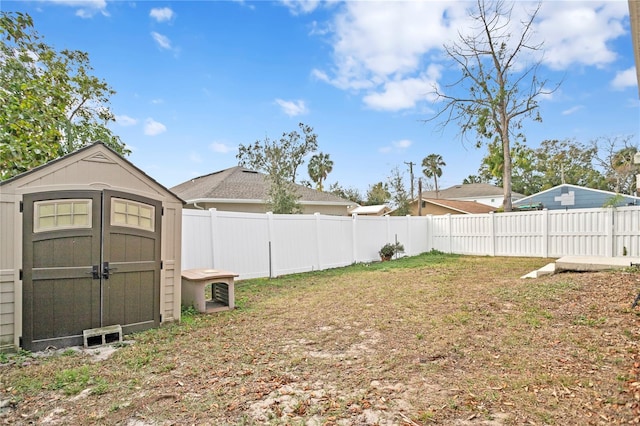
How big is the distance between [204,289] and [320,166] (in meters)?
31.8

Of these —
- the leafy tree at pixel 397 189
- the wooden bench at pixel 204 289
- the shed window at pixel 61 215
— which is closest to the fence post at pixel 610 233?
the wooden bench at pixel 204 289

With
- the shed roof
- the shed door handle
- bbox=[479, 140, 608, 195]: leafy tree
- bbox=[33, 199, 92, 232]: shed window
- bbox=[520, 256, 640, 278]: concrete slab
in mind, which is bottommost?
bbox=[520, 256, 640, 278]: concrete slab

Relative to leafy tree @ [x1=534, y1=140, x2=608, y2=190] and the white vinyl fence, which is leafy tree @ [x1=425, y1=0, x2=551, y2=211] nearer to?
the white vinyl fence

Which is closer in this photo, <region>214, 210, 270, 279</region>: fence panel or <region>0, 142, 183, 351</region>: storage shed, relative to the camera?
<region>0, 142, 183, 351</region>: storage shed

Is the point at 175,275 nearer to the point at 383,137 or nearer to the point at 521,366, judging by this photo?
the point at 521,366

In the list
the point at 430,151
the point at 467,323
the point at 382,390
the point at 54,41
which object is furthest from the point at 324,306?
the point at 430,151

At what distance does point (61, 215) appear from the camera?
3.74m

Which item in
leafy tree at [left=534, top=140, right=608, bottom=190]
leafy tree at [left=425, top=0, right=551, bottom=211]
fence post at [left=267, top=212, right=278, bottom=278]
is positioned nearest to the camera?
fence post at [left=267, top=212, right=278, bottom=278]

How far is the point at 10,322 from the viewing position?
Result: 3523mm

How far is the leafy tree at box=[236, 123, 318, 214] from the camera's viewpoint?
39.1ft

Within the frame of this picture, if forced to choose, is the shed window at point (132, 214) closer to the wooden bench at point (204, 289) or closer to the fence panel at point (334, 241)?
the wooden bench at point (204, 289)

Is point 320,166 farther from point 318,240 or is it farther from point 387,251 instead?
point 318,240

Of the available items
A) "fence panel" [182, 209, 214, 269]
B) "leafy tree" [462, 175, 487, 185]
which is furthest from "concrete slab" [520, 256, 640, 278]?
"leafy tree" [462, 175, 487, 185]

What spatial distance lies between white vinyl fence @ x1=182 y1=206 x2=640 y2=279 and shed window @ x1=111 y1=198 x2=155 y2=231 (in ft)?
8.30
